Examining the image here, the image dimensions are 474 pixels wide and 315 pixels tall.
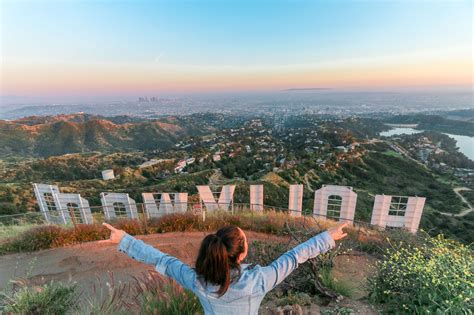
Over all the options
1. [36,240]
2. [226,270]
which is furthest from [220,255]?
[36,240]

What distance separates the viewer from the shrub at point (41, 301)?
265 cm

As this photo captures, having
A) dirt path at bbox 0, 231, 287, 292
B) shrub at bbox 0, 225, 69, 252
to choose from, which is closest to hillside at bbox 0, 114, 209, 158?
shrub at bbox 0, 225, 69, 252

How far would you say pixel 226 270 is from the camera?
1459 millimetres

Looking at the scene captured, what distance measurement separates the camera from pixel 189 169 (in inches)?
1646

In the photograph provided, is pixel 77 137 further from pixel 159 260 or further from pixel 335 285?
pixel 159 260

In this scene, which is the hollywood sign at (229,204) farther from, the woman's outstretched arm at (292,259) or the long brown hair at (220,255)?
the long brown hair at (220,255)

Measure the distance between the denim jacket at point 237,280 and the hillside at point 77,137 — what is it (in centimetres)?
6429

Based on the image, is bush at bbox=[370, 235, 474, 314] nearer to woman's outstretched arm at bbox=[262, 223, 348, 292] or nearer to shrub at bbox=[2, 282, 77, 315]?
woman's outstretched arm at bbox=[262, 223, 348, 292]

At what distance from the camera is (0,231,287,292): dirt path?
5.00 metres

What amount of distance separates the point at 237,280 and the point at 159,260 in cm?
55

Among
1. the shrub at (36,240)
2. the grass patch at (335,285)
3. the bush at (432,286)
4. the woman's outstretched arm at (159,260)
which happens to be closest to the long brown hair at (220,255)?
the woman's outstretched arm at (159,260)

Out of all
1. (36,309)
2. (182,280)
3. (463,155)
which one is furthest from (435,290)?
(463,155)

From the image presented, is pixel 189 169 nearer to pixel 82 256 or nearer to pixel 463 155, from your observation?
pixel 82 256

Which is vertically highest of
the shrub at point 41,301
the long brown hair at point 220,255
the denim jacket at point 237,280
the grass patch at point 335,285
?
the long brown hair at point 220,255
